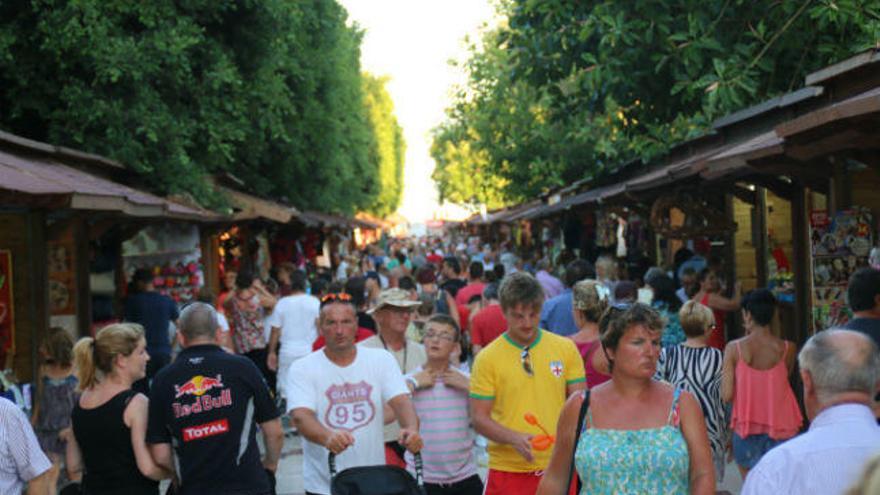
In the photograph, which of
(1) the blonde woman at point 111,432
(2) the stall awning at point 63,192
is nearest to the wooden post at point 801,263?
(2) the stall awning at point 63,192

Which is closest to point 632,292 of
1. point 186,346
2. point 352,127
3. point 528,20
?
point 186,346

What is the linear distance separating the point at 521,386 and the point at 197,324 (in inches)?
64.3

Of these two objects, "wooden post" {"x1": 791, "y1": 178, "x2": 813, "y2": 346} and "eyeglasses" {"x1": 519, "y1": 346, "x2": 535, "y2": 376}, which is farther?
"wooden post" {"x1": 791, "y1": 178, "x2": 813, "y2": 346}

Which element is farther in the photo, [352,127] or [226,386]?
[352,127]

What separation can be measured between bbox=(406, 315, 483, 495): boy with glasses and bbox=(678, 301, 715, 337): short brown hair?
181 cm

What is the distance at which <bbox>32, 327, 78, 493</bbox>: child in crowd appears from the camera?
8.98m

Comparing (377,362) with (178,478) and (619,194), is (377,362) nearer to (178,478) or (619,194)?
(178,478)

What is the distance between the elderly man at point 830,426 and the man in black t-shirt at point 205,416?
295cm

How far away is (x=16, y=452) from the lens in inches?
219

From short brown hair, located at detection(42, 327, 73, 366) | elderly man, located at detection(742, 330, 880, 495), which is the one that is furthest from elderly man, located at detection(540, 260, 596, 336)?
elderly man, located at detection(742, 330, 880, 495)

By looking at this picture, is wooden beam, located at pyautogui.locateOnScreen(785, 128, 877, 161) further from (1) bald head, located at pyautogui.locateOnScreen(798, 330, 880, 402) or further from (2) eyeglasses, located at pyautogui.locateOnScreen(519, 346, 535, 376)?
(1) bald head, located at pyautogui.locateOnScreen(798, 330, 880, 402)

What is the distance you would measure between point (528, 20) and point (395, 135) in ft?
241

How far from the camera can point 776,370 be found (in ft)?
27.0

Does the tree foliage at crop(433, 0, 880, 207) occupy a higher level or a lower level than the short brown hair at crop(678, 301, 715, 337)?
higher
